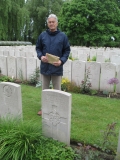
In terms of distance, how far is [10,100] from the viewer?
3094 millimetres

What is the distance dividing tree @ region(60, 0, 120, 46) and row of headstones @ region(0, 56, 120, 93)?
19.7 m

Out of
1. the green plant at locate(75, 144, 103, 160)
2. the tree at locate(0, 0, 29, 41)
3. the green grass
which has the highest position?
the tree at locate(0, 0, 29, 41)

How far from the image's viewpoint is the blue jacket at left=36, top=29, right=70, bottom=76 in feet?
11.3

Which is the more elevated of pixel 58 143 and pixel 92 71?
pixel 92 71

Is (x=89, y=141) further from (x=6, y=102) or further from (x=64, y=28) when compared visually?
(x=64, y=28)

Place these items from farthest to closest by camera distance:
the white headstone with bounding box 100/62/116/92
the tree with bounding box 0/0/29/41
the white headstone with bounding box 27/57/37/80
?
1. the tree with bounding box 0/0/29/41
2. the white headstone with bounding box 27/57/37/80
3. the white headstone with bounding box 100/62/116/92

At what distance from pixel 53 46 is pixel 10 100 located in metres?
1.21

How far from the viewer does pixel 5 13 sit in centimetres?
1753

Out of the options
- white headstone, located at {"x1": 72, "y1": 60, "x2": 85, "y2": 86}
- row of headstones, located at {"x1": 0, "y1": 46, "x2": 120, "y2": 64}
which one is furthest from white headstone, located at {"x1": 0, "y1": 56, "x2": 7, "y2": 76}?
white headstone, located at {"x1": 72, "y1": 60, "x2": 85, "y2": 86}

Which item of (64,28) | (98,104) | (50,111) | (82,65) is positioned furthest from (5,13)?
(50,111)

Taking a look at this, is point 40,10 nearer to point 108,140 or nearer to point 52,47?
point 52,47

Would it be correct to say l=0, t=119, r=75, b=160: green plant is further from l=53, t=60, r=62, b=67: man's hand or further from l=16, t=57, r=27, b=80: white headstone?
l=16, t=57, r=27, b=80: white headstone

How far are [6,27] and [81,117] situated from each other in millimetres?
17284

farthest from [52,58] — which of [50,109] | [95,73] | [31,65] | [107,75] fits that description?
[31,65]
